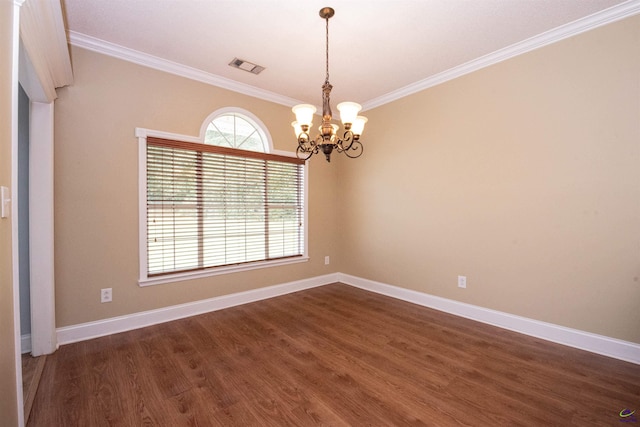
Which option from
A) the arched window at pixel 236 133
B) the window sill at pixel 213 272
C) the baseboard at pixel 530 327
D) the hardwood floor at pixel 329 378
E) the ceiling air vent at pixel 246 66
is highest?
the ceiling air vent at pixel 246 66

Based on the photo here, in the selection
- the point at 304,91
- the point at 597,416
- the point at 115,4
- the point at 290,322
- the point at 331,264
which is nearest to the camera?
the point at 597,416

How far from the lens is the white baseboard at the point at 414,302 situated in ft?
7.77

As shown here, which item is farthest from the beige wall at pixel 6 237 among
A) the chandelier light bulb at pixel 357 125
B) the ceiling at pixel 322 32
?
the chandelier light bulb at pixel 357 125

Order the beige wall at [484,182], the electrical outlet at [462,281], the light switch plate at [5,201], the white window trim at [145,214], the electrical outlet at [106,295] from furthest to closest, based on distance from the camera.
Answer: the electrical outlet at [462,281], the white window trim at [145,214], the electrical outlet at [106,295], the beige wall at [484,182], the light switch plate at [5,201]

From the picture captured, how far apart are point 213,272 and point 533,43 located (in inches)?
156

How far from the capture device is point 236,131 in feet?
11.9

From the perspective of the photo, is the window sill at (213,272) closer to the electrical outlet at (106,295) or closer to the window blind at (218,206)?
the window blind at (218,206)

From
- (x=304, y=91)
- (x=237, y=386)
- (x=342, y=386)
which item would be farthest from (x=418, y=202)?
(x=237, y=386)

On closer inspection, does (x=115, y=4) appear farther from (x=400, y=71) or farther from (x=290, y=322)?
(x=290, y=322)

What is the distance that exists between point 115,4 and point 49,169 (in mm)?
1383

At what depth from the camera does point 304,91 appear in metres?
3.73

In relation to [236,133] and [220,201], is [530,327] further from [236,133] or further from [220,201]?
[236,133]

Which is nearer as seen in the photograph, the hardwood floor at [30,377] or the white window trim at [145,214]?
the hardwood floor at [30,377]

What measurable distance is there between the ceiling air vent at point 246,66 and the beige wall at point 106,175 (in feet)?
1.60
